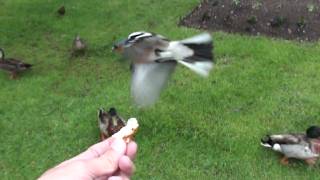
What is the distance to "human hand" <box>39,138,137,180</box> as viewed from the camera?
122 inches

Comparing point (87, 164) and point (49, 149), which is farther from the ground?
point (87, 164)

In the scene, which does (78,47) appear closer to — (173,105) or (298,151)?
(173,105)

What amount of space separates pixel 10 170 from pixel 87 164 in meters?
5.08

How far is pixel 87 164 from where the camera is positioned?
3152 mm

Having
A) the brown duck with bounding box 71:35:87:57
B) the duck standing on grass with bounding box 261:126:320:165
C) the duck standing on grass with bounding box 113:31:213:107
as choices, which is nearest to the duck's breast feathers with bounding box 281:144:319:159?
the duck standing on grass with bounding box 261:126:320:165

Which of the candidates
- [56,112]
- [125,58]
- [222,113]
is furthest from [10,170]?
[125,58]

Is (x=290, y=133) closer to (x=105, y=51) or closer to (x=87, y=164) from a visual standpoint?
(x=105, y=51)

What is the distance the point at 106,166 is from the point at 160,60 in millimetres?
713

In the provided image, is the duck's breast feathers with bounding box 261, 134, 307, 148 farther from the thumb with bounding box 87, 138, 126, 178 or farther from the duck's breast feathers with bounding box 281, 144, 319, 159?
the thumb with bounding box 87, 138, 126, 178

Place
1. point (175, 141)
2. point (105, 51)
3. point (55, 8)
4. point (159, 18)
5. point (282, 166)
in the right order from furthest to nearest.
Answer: point (55, 8) < point (159, 18) < point (105, 51) < point (175, 141) < point (282, 166)

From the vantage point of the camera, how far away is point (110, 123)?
794cm

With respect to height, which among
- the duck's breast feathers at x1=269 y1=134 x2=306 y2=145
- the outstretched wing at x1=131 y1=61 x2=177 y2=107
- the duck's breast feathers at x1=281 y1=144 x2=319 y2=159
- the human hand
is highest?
the outstretched wing at x1=131 y1=61 x2=177 y2=107

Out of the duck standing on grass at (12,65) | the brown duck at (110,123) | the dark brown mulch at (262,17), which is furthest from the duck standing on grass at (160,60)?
the dark brown mulch at (262,17)

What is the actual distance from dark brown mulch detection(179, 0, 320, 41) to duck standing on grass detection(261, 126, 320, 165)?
3.45 metres
